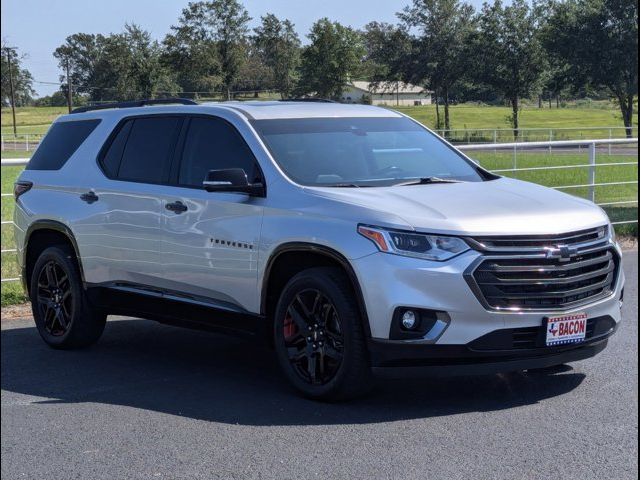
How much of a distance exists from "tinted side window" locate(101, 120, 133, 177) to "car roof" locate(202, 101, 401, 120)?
2.55 feet

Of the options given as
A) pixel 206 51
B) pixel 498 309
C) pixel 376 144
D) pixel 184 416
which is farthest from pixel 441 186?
pixel 206 51

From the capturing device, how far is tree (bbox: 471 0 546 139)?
25.3 meters

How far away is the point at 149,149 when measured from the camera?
24.9 ft

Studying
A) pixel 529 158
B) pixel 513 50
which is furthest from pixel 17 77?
pixel 529 158

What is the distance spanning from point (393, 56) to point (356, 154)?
992cm

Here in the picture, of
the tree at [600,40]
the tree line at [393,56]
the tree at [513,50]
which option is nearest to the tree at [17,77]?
the tree line at [393,56]

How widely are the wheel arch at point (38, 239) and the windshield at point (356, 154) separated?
212 centimetres

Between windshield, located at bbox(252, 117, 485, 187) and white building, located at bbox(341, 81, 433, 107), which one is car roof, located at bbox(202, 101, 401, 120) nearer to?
windshield, located at bbox(252, 117, 485, 187)

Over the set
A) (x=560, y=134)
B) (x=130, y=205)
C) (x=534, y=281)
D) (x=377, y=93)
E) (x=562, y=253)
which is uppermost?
(x=377, y=93)

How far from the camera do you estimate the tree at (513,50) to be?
25.3 metres

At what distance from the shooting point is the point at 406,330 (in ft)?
18.7

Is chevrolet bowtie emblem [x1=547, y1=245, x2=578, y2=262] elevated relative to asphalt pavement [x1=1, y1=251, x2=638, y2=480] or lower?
elevated

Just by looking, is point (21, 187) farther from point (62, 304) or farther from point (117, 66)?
point (117, 66)

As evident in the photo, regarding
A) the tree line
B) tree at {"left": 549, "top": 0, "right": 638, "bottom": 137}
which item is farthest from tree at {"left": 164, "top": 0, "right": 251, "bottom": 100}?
tree at {"left": 549, "top": 0, "right": 638, "bottom": 137}
